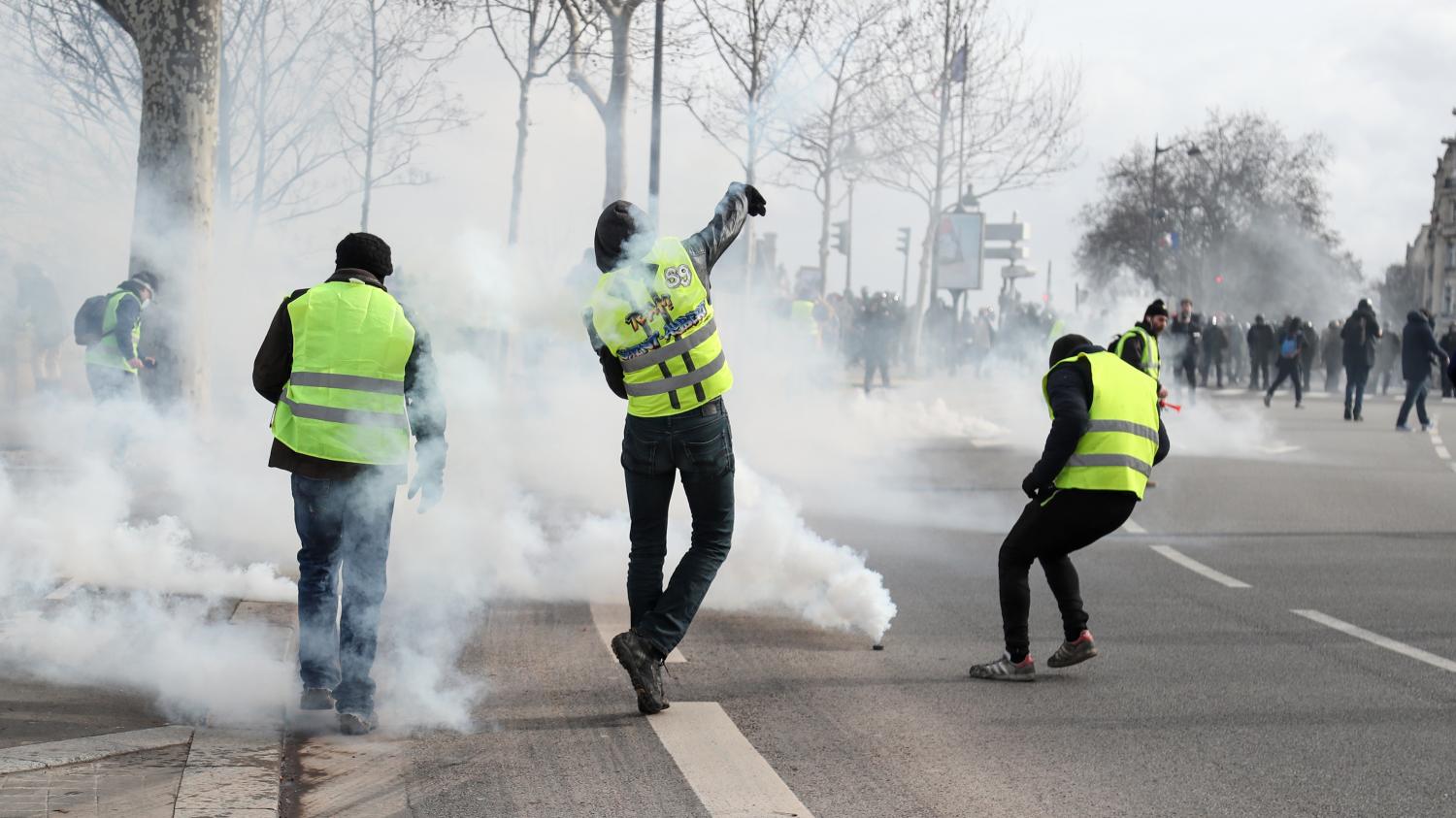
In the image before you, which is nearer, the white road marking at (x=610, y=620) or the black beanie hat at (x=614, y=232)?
the black beanie hat at (x=614, y=232)

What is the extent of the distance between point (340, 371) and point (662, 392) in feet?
3.47

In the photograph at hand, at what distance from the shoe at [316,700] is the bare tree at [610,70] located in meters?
14.8

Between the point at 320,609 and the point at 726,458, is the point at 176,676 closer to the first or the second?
the point at 320,609

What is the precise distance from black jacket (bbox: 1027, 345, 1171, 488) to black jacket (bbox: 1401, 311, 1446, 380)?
16.7 m

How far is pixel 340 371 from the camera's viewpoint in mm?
4941

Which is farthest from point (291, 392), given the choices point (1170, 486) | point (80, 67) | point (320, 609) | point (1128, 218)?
point (1128, 218)

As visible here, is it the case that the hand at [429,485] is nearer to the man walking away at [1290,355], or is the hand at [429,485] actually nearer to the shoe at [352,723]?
the shoe at [352,723]

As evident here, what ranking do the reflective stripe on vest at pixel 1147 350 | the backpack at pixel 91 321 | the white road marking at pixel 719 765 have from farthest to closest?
the reflective stripe on vest at pixel 1147 350
the backpack at pixel 91 321
the white road marking at pixel 719 765

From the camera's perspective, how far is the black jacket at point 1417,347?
2119 cm

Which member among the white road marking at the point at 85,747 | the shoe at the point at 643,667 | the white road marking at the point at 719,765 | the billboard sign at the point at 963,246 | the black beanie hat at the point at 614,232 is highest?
the billboard sign at the point at 963,246

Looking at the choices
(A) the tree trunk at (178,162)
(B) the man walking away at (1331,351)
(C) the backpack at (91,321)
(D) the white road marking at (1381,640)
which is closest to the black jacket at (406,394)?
(D) the white road marking at (1381,640)

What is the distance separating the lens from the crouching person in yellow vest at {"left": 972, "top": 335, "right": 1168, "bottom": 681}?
6059mm

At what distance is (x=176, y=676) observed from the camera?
5379 millimetres

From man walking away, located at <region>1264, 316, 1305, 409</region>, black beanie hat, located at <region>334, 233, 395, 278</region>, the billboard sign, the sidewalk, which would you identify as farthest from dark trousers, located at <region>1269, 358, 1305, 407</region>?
the sidewalk
